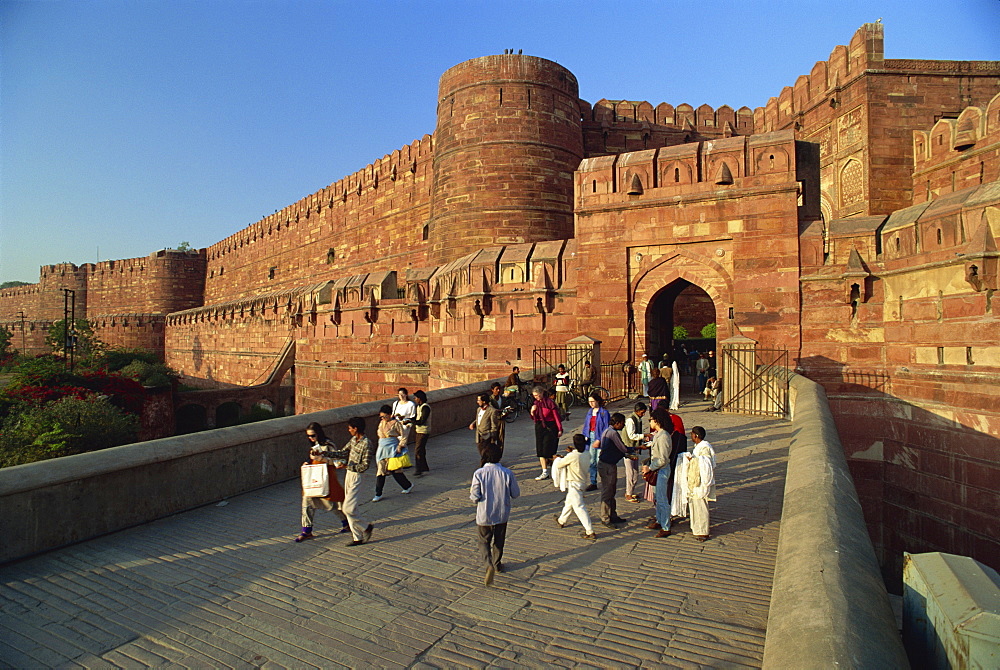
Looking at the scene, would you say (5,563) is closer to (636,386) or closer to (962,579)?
(962,579)

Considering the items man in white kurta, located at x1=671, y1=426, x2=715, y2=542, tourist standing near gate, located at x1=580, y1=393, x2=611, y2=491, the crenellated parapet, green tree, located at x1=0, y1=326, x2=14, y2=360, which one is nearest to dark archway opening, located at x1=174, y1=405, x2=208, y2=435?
tourist standing near gate, located at x1=580, y1=393, x2=611, y2=491

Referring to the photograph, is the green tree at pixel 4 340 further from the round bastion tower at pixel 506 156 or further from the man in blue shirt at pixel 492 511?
the man in blue shirt at pixel 492 511

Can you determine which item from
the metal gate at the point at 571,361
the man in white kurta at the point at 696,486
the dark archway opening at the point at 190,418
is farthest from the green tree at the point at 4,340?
the man in white kurta at the point at 696,486

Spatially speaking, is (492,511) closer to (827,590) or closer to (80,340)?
(827,590)

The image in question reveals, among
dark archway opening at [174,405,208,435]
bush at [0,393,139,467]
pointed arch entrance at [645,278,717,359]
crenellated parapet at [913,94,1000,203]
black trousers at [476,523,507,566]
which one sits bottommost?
dark archway opening at [174,405,208,435]

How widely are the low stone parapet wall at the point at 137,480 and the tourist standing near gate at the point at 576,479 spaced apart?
3241mm

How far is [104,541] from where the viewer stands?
4477 mm

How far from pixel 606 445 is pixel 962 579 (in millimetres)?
2579

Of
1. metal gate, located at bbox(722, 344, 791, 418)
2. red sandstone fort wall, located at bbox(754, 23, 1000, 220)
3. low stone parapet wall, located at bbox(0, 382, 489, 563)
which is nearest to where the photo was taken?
low stone parapet wall, located at bbox(0, 382, 489, 563)

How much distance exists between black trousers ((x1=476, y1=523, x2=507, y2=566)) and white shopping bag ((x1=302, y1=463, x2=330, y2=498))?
4.66 ft

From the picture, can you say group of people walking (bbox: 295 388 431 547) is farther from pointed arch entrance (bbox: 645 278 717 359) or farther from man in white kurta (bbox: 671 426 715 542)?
pointed arch entrance (bbox: 645 278 717 359)

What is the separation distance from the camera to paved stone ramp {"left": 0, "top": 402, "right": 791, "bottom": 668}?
9.68 ft

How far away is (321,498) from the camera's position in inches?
182

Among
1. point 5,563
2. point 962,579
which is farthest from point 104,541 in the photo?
point 962,579
